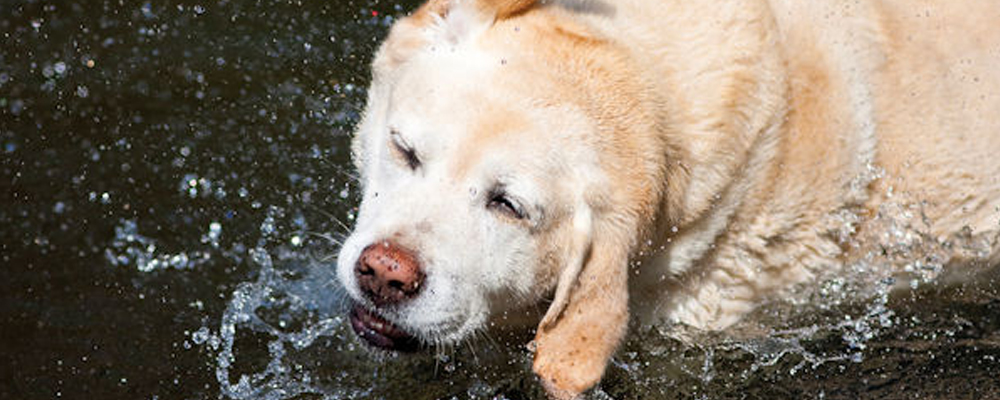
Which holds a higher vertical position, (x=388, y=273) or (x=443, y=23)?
(x=443, y=23)

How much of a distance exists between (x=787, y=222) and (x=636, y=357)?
2.26ft

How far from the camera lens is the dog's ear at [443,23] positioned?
3396mm

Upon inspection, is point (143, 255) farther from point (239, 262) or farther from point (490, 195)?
point (490, 195)

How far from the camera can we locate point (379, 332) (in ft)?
11.4

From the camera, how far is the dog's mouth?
3447 millimetres

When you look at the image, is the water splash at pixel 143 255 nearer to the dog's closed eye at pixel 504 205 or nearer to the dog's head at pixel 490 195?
the dog's head at pixel 490 195

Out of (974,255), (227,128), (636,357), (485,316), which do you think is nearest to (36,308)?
(227,128)

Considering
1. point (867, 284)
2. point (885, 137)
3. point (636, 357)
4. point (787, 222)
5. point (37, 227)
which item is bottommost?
point (37, 227)

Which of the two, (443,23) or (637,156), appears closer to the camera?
(637,156)

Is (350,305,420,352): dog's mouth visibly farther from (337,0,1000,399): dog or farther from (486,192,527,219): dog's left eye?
(486,192,527,219): dog's left eye

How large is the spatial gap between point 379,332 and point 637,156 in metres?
0.90

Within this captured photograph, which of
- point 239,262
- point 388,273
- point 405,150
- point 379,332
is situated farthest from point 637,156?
point 239,262

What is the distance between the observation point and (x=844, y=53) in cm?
365

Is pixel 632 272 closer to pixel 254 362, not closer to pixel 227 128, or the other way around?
pixel 254 362
